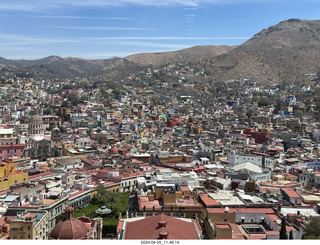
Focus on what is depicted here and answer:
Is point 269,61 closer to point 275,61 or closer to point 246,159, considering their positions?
point 275,61

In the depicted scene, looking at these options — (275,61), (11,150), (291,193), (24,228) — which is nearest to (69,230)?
(24,228)

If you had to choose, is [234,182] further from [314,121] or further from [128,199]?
[314,121]

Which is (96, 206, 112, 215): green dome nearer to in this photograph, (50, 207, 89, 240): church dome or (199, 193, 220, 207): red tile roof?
(199, 193, 220, 207): red tile roof

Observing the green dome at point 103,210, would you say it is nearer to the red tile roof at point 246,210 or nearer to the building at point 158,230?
the red tile roof at point 246,210

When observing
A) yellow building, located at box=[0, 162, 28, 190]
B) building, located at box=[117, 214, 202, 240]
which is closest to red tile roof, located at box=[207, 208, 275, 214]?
building, located at box=[117, 214, 202, 240]

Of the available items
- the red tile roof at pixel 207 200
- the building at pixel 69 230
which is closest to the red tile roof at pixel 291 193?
the red tile roof at pixel 207 200
